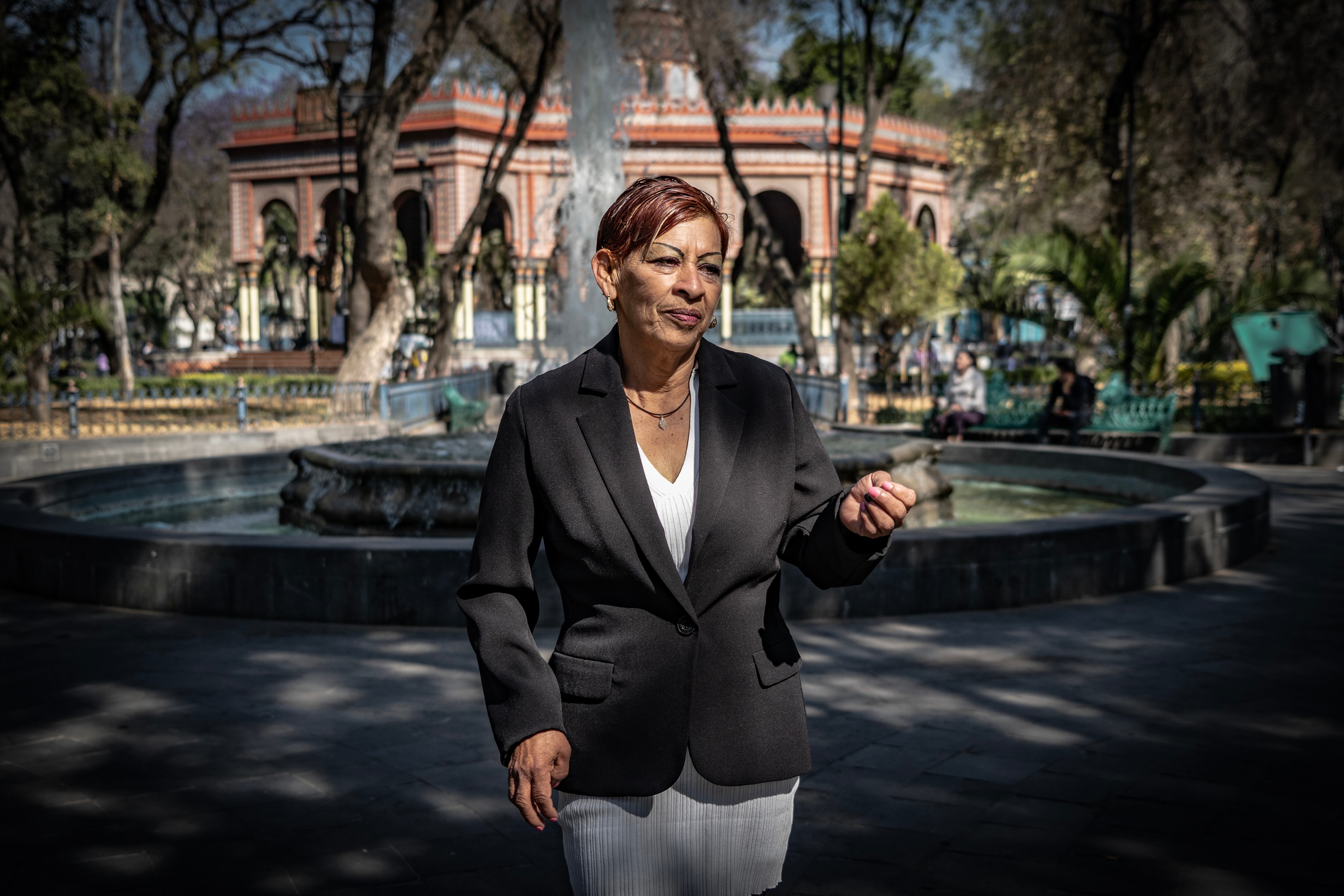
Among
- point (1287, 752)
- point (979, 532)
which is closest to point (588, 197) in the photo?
point (979, 532)

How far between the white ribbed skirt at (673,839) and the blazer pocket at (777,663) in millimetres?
175

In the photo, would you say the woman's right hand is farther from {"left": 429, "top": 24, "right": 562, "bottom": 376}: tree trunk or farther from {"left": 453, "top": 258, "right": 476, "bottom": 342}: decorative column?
{"left": 453, "top": 258, "right": 476, "bottom": 342}: decorative column

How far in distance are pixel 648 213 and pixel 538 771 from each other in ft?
3.02

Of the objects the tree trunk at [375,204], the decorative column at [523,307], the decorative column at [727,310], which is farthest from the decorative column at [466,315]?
the tree trunk at [375,204]

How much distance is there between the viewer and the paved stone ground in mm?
3281

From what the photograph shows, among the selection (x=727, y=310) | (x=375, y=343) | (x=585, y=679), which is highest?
(x=727, y=310)

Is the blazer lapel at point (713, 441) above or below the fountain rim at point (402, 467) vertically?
above

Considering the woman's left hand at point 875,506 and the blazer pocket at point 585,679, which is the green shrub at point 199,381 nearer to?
the blazer pocket at point 585,679

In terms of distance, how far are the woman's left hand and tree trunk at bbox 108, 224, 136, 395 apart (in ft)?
78.9

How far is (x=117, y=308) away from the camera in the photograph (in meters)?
25.3

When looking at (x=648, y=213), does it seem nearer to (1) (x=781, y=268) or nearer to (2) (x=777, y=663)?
(2) (x=777, y=663)

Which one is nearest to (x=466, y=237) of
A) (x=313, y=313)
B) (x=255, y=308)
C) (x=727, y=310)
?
(x=727, y=310)

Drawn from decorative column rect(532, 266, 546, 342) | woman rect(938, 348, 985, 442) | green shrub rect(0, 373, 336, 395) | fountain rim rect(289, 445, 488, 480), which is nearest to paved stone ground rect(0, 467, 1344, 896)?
fountain rim rect(289, 445, 488, 480)

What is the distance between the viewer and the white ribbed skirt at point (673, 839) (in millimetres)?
1980
